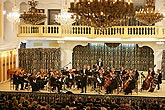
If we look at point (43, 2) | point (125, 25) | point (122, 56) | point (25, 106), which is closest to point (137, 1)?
point (125, 25)

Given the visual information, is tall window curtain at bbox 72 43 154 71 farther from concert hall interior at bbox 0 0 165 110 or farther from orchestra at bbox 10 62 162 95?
orchestra at bbox 10 62 162 95

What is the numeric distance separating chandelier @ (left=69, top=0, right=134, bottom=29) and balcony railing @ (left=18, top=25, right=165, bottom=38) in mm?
13212

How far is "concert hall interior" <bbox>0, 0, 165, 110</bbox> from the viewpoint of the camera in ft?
69.9

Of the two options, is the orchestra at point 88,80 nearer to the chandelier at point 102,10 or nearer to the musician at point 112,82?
the musician at point 112,82

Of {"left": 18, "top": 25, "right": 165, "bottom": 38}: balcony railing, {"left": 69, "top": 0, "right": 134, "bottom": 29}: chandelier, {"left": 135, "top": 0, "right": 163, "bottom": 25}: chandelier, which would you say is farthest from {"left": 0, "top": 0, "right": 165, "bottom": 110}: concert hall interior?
{"left": 69, "top": 0, "right": 134, "bottom": 29}: chandelier

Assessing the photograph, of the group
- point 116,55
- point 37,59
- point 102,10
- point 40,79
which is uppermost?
point 102,10

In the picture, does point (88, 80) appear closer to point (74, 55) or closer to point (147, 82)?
point (147, 82)

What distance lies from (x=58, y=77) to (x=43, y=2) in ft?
27.9

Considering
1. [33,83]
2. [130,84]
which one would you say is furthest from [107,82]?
[33,83]

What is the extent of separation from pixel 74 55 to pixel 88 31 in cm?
301

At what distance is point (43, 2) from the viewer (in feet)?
92.1

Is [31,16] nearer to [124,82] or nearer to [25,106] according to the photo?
[25,106]

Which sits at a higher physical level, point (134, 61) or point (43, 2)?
point (43, 2)

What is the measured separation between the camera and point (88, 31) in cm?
2600
